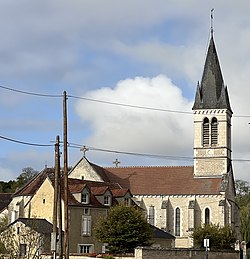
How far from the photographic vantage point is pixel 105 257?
43.6 meters

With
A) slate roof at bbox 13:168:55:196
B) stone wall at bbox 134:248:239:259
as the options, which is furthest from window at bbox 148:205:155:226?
stone wall at bbox 134:248:239:259

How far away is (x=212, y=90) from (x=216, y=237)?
25.9 m

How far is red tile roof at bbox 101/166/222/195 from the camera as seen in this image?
76812mm

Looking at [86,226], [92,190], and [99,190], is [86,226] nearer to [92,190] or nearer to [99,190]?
[99,190]

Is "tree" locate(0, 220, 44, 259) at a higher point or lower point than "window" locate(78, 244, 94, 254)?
higher

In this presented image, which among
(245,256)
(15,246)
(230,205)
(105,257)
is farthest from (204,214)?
(15,246)

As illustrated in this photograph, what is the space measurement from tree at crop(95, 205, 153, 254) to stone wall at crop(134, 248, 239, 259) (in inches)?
221

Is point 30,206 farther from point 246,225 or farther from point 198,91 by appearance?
point 246,225

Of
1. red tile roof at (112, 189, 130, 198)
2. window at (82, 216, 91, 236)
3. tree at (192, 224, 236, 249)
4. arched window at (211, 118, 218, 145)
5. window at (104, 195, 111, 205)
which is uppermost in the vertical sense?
arched window at (211, 118, 218, 145)

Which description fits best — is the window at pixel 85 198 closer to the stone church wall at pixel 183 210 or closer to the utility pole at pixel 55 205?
the stone church wall at pixel 183 210

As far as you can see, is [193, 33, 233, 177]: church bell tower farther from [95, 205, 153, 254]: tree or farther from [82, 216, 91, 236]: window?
[95, 205, 153, 254]: tree

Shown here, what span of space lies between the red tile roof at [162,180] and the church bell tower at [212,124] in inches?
52.0

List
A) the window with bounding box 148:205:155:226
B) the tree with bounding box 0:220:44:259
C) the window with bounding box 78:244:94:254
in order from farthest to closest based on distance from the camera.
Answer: the window with bounding box 148:205:155:226 < the window with bounding box 78:244:94:254 < the tree with bounding box 0:220:44:259

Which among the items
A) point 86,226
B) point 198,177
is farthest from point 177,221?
point 86,226
